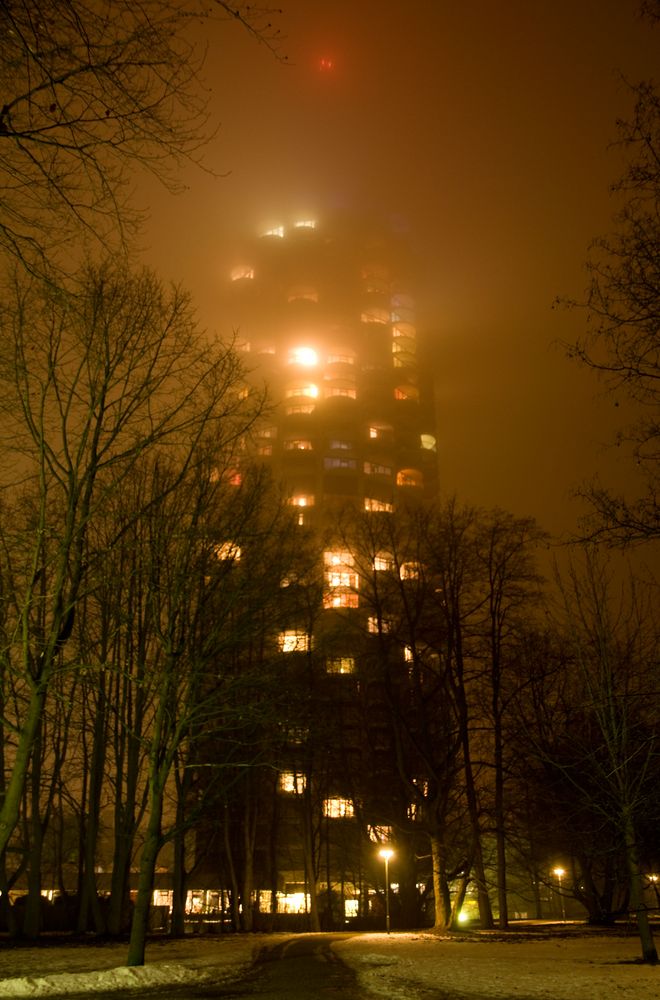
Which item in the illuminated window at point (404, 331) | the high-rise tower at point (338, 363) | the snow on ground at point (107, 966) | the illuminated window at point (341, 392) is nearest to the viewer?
the snow on ground at point (107, 966)

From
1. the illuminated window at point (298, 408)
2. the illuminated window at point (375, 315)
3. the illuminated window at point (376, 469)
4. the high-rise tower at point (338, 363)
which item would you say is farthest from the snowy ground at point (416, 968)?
the illuminated window at point (375, 315)

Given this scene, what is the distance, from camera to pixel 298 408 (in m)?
124

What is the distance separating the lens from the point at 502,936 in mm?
27297

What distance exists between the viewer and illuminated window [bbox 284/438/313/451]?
119 meters

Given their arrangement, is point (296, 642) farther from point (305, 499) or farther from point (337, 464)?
point (337, 464)

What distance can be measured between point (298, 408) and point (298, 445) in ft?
25.1

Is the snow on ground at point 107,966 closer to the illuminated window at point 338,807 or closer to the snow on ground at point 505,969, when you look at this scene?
the snow on ground at point 505,969

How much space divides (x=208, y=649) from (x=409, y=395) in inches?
4741

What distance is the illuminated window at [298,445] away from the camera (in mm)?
118688

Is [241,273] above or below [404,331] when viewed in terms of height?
above

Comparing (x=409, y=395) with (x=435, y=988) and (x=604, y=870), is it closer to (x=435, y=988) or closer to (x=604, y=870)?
(x=604, y=870)

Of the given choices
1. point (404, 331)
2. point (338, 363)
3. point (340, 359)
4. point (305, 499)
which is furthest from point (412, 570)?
point (404, 331)

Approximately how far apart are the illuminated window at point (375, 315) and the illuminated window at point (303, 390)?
20.6m

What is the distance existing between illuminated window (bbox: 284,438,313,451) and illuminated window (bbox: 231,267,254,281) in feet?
153
